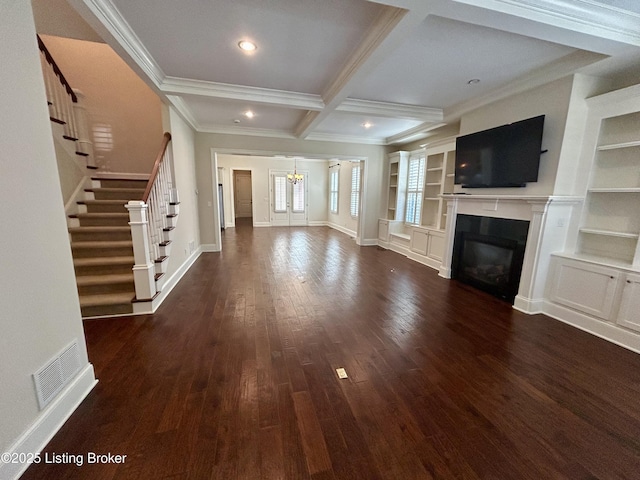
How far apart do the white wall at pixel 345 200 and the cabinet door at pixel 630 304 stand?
6.21 m

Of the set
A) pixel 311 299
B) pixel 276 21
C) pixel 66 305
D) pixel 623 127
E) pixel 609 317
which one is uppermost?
pixel 276 21

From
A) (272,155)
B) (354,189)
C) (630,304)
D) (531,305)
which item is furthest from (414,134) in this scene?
(630,304)

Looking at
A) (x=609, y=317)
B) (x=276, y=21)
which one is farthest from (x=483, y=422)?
(x=276, y=21)

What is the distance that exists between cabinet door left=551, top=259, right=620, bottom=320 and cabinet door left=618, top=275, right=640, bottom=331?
0.28 ft

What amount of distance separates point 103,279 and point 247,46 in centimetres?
302

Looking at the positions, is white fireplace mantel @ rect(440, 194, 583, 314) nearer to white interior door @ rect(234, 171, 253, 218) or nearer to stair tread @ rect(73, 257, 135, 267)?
stair tread @ rect(73, 257, 135, 267)

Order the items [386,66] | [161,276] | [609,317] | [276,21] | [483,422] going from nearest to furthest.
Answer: [483,422] < [276,21] < [609,317] < [386,66] < [161,276]

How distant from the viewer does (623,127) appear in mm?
2707

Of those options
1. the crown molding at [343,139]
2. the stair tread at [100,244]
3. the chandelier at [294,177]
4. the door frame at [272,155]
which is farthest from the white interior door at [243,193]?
the stair tread at [100,244]

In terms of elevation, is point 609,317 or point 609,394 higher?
point 609,317

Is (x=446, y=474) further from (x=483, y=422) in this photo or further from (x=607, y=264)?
(x=607, y=264)

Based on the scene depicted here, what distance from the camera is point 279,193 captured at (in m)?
10.4

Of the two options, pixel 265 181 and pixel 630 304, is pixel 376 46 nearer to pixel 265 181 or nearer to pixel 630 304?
pixel 630 304

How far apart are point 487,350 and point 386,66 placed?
3.12m
